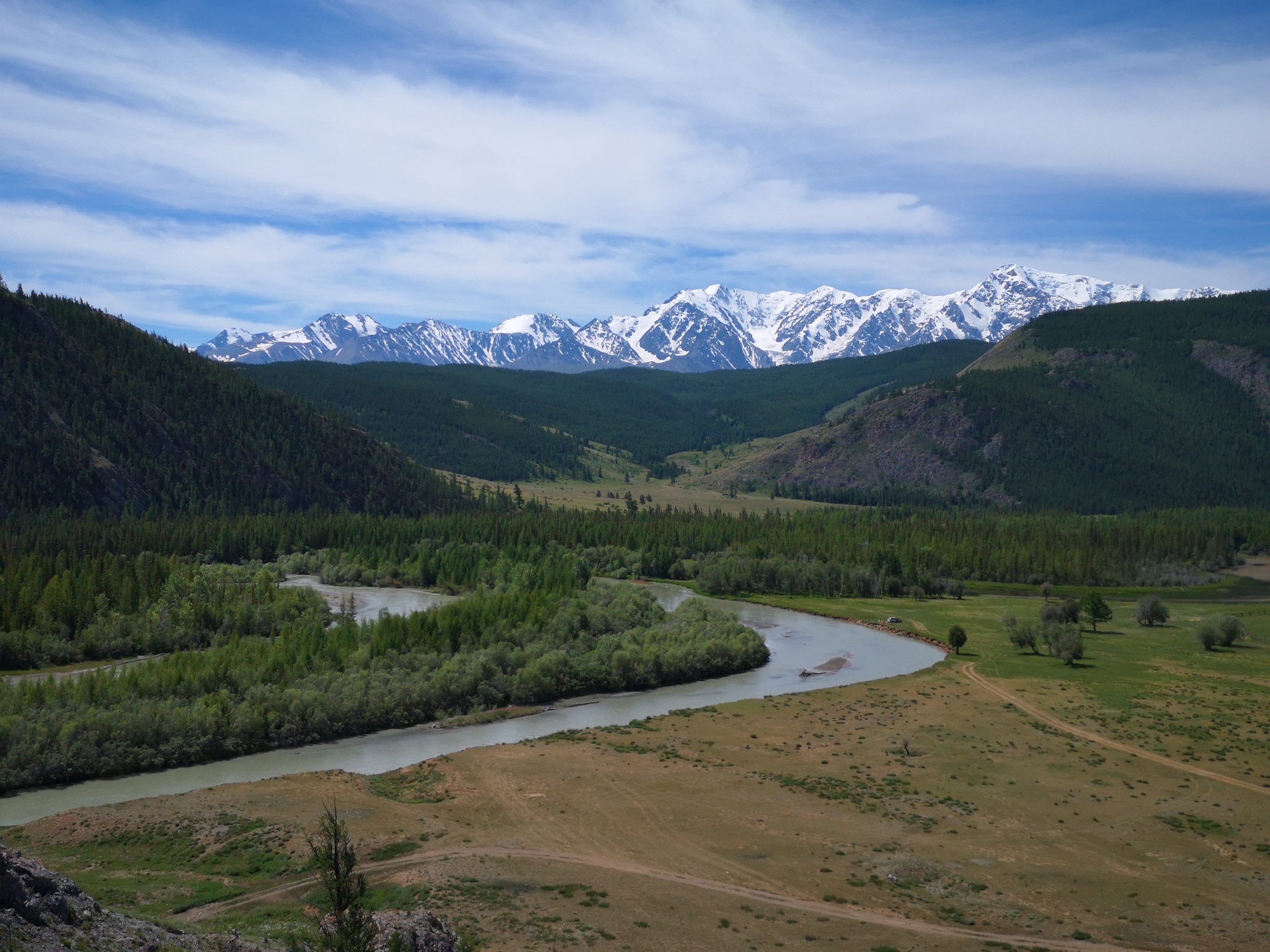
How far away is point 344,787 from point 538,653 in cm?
3698

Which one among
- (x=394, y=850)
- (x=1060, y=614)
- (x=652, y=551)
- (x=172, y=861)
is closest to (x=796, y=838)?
(x=394, y=850)

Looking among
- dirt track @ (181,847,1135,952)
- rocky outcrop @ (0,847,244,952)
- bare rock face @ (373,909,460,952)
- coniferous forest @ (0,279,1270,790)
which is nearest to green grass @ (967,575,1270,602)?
coniferous forest @ (0,279,1270,790)

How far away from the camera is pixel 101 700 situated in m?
68.1

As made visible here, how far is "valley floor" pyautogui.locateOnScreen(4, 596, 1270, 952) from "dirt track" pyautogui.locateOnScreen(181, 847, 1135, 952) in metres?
0.15

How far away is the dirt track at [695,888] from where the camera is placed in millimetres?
37031

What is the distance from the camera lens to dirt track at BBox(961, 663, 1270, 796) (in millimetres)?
59113

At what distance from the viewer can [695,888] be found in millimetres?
41656

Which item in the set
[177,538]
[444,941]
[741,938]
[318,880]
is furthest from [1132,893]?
[177,538]

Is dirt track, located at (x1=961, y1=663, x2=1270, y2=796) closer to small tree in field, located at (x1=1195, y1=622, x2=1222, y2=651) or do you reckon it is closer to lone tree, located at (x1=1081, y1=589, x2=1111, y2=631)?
small tree in field, located at (x1=1195, y1=622, x2=1222, y2=651)

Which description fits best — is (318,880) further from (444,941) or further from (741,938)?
(741,938)

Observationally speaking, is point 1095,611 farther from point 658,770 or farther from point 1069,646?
point 658,770

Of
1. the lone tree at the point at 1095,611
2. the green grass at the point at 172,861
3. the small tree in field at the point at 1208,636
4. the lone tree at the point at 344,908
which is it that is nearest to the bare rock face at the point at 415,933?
the lone tree at the point at 344,908

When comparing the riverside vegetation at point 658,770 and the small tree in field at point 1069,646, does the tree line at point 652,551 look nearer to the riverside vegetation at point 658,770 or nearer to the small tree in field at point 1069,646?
the riverside vegetation at point 658,770

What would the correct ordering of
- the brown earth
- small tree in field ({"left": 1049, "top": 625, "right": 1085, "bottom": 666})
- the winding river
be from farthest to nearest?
small tree in field ({"left": 1049, "top": 625, "right": 1085, "bottom": 666})
the winding river
the brown earth
